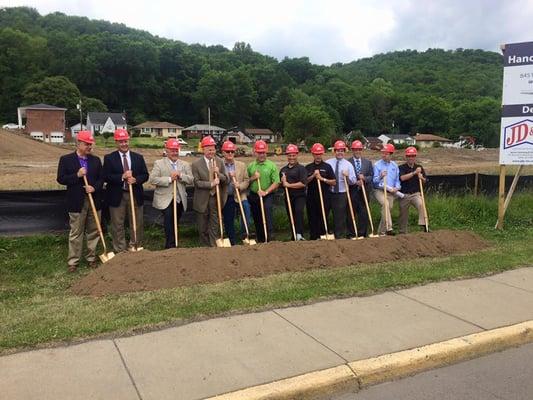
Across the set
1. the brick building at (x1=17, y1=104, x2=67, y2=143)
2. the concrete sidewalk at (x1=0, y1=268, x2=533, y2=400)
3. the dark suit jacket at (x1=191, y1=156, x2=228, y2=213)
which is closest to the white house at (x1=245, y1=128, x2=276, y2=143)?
the brick building at (x1=17, y1=104, x2=67, y2=143)

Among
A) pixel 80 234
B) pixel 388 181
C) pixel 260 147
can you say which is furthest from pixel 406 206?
pixel 80 234

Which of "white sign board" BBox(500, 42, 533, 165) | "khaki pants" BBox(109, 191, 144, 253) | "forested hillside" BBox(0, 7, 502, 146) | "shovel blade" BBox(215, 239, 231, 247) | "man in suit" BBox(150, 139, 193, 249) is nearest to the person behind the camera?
"khaki pants" BBox(109, 191, 144, 253)

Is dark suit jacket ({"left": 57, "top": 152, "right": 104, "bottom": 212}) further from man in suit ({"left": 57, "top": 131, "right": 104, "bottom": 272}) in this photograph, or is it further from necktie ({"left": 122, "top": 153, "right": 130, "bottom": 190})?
necktie ({"left": 122, "top": 153, "right": 130, "bottom": 190})

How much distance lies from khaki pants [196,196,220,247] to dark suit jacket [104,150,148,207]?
3.80 feet

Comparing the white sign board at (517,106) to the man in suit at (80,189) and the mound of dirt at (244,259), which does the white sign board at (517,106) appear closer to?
the mound of dirt at (244,259)

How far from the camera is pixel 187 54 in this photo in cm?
15075

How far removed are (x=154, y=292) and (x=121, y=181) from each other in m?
2.40

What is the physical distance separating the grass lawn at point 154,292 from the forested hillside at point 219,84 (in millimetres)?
113325

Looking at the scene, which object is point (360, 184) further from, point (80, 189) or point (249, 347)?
point (249, 347)

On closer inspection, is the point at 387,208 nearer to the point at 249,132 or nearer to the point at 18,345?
the point at 18,345

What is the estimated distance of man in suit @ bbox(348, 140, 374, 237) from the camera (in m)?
9.99

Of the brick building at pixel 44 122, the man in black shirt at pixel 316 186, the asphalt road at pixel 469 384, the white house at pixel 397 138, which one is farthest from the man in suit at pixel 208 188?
the white house at pixel 397 138

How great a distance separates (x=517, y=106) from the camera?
10758mm

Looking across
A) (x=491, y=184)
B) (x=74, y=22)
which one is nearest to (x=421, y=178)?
(x=491, y=184)
